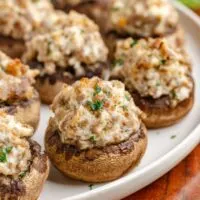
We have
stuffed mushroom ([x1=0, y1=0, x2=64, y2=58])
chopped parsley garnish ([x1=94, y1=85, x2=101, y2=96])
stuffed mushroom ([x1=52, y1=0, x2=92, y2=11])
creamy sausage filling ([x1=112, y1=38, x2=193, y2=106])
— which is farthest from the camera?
stuffed mushroom ([x1=52, y1=0, x2=92, y2=11])

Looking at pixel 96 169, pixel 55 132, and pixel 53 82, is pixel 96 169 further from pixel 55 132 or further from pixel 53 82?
pixel 53 82

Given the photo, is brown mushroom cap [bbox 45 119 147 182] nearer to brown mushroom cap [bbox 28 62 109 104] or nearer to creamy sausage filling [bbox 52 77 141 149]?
creamy sausage filling [bbox 52 77 141 149]

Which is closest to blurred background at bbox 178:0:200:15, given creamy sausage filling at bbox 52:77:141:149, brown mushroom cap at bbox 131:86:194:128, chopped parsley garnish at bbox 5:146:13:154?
brown mushroom cap at bbox 131:86:194:128

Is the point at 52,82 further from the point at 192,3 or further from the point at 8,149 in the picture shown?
the point at 192,3

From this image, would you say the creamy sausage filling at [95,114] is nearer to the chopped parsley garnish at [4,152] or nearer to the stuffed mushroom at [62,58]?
the chopped parsley garnish at [4,152]

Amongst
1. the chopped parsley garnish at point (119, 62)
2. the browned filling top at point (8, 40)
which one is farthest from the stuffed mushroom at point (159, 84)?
the browned filling top at point (8, 40)

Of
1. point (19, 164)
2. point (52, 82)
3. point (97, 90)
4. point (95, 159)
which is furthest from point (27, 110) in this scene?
point (19, 164)
